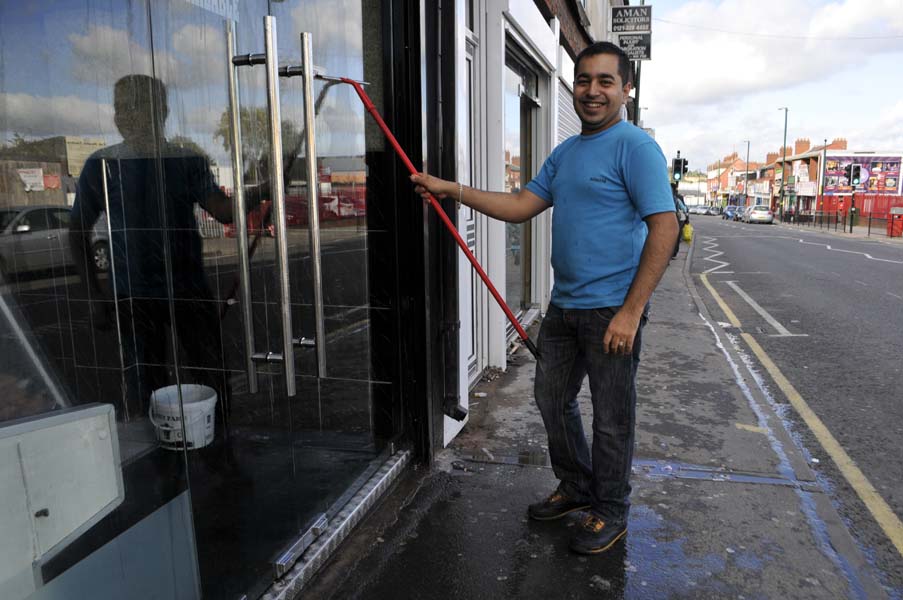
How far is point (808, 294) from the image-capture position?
11547mm

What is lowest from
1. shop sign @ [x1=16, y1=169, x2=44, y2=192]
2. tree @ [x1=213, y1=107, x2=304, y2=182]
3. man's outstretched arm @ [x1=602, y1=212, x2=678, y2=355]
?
man's outstretched arm @ [x1=602, y1=212, x2=678, y2=355]

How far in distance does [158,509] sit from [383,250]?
71.5 inches

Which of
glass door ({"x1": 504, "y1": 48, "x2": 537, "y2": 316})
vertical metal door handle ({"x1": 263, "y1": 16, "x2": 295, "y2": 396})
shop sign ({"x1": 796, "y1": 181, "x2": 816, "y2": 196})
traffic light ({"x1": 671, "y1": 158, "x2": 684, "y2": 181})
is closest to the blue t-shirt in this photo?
vertical metal door handle ({"x1": 263, "y1": 16, "x2": 295, "y2": 396})

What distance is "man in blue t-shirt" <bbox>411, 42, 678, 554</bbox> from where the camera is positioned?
2738 millimetres

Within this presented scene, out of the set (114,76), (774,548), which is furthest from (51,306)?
(774,548)

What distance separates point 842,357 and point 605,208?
5.34 metres

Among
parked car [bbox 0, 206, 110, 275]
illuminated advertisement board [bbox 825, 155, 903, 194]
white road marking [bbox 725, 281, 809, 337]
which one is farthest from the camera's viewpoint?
illuminated advertisement board [bbox 825, 155, 903, 194]

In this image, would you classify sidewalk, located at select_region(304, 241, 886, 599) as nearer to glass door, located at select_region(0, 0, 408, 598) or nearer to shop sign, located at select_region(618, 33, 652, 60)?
glass door, located at select_region(0, 0, 408, 598)

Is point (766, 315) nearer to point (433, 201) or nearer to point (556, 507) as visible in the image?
point (556, 507)

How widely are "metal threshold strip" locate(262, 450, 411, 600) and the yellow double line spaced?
2.39m

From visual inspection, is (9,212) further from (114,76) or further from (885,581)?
(885,581)

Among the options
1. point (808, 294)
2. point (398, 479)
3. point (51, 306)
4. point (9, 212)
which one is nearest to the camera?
point (9, 212)

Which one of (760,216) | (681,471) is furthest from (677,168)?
(760,216)

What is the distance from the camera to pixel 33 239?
1.54m
